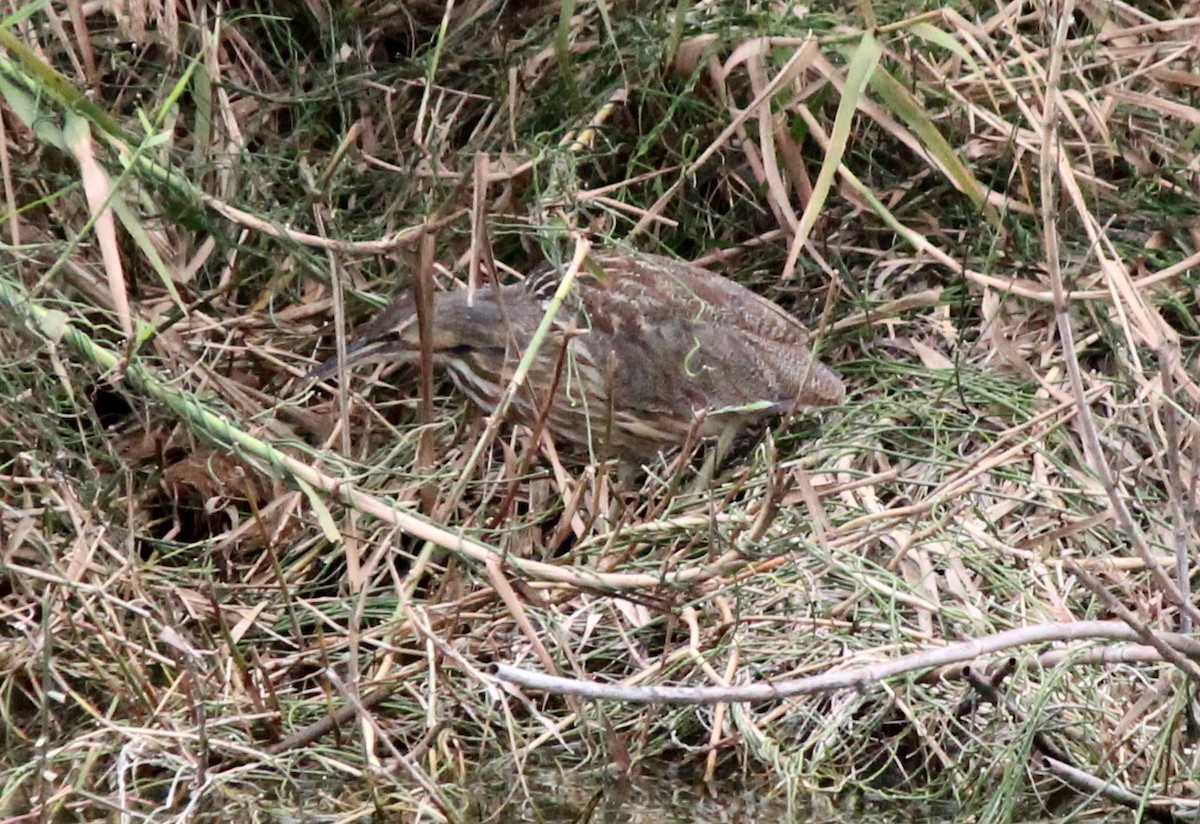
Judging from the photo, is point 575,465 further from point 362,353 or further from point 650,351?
point 362,353

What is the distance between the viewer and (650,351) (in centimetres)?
388

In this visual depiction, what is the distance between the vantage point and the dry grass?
295cm

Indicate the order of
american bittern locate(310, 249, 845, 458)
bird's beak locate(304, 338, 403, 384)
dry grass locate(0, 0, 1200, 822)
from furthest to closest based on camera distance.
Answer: american bittern locate(310, 249, 845, 458) → bird's beak locate(304, 338, 403, 384) → dry grass locate(0, 0, 1200, 822)

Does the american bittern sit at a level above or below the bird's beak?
below

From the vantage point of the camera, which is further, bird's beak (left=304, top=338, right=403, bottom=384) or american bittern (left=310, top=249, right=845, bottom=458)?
american bittern (left=310, top=249, right=845, bottom=458)

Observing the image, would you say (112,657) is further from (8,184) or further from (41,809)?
(8,184)

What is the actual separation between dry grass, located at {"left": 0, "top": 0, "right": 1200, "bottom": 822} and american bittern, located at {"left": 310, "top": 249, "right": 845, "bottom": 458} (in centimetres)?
9

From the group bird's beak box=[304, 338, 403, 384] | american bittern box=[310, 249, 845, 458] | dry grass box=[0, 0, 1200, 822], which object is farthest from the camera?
american bittern box=[310, 249, 845, 458]

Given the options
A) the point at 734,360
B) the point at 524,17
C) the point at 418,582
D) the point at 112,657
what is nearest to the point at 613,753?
the point at 418,582

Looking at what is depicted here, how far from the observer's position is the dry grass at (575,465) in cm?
295

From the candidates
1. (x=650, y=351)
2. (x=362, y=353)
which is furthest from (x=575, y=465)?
(x=362, y=353)

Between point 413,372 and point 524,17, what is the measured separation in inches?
31.6

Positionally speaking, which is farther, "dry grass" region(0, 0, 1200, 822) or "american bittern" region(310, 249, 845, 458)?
"american bittern" region(310, 249, 845, 458)

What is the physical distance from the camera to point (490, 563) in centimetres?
290
